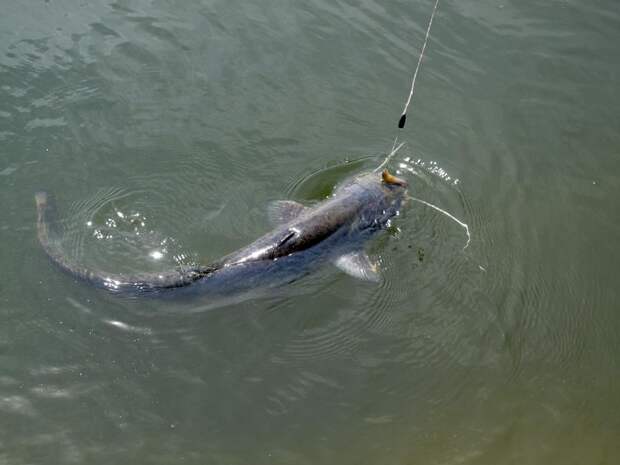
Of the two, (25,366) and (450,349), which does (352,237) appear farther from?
(25,366)

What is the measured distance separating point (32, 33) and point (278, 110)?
3085 millimetres

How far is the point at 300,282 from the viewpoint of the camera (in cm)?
546

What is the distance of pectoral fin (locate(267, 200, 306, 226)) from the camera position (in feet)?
19.2

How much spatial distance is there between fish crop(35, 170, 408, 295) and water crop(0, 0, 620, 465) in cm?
13

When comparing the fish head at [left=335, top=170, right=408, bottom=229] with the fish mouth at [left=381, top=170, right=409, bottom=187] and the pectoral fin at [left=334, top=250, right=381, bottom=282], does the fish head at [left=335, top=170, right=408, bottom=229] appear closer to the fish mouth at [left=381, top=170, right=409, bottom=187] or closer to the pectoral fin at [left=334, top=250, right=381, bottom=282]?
the fish mouth at [left=381, top=170, right=409, bottom=187]

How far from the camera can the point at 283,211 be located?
5.95 metres

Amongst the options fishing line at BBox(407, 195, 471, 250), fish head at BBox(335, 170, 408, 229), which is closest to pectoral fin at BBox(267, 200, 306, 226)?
fish head at BBox(335, 170, 408, 229)

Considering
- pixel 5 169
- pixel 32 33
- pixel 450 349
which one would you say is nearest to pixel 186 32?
pixel 32 33

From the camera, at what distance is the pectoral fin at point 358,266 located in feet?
18.3

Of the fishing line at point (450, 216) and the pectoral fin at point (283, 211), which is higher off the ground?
the fishing line at point (450, 216)

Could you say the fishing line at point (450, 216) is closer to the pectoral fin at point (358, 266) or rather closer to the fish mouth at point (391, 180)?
the fish mouth at point (391, 180)

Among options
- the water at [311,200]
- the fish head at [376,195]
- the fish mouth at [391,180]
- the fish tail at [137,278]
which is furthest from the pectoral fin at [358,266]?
the fish tail at [137,278]

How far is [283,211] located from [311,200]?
1.26ft

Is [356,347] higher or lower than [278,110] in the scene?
lower
